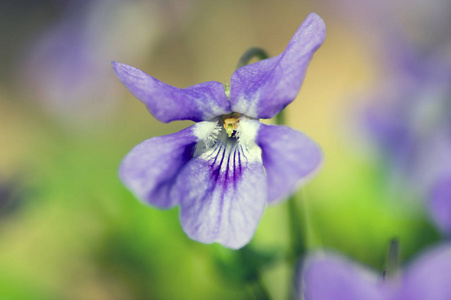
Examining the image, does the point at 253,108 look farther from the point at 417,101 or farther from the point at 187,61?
the point at 187,61

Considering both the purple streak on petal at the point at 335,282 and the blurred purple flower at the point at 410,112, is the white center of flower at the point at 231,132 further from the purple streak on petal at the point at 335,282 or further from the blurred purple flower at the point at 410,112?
the blurred purple flower at the point at 410,112

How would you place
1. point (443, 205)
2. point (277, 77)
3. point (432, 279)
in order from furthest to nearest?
1. point (443, 205)
2. point (277, 77)
3. point (432, 279)

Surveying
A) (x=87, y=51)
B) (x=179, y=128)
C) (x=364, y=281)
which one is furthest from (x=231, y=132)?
(x=87, y=51)

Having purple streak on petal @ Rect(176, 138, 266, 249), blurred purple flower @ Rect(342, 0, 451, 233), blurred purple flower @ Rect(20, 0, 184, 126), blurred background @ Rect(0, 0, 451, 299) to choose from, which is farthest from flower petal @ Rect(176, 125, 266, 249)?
blurred purple flower @ Rect(20, 0, 184, 126)

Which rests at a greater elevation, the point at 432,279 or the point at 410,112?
the point at 410,112

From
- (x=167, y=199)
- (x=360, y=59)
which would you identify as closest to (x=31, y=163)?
(x=167, y=199)

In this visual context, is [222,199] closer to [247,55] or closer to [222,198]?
[222,198]
